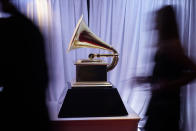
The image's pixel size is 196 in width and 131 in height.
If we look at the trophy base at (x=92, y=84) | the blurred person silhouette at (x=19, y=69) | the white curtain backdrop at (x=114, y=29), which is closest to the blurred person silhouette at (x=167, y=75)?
the trophy base at (x=92, y=84)

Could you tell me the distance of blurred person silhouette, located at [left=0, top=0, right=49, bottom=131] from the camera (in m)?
0.91

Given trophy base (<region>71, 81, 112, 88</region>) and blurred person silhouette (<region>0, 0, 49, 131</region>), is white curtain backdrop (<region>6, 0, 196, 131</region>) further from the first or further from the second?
blurred person silhouette (<region>0, 0, 49, 131</region>)

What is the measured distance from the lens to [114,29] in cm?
210

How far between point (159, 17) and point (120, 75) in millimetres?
1088

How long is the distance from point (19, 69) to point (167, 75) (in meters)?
0.87

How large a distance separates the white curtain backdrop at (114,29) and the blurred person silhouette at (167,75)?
0.81m

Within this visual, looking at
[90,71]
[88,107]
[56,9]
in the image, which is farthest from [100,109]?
[56,9]

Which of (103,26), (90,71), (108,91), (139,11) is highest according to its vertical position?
(139,11)

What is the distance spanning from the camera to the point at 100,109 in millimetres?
1119

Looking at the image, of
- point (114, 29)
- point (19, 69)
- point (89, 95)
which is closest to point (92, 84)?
point (89, 95)

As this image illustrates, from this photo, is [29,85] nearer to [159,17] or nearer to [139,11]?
[159,17]

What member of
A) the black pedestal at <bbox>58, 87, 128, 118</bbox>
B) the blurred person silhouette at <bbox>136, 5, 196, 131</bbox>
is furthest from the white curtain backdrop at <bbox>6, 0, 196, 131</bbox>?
the black pedestal at <bbox>58, 87, 128, 118</bbox>

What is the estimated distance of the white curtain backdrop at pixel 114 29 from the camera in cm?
204

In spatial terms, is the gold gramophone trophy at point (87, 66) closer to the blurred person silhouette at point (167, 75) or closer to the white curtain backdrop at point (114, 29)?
the blurred person silhouette at point (167, 75)
